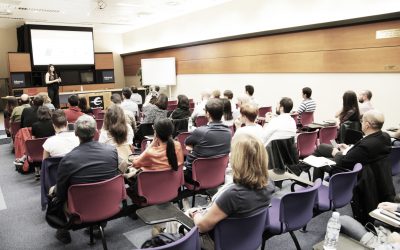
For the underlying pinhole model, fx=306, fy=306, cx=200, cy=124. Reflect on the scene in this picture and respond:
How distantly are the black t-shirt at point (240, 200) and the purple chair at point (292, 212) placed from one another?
361 mm

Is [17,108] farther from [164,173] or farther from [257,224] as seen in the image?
[257,224]

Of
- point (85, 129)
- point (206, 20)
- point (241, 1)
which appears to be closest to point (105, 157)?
point (85, 129)

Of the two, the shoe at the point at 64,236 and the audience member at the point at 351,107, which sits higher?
the audience member at the point at 351,107

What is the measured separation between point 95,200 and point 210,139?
4.45 ft

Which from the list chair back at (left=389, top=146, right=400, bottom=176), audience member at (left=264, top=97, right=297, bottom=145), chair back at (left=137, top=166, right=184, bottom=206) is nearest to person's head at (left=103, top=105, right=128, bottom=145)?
chair back at (left=137, top=166, right=184, bottom=206)

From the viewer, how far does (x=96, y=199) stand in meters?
2.60

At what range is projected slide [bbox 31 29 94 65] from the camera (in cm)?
1276

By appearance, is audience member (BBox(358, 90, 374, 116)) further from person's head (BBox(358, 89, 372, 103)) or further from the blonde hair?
the blonde hair

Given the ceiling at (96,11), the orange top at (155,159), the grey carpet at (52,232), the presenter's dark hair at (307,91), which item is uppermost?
the ceiling at (96,11)

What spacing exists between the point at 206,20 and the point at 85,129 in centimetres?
870

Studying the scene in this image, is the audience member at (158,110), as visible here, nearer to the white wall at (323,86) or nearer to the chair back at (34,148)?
the chair back at (34,148)

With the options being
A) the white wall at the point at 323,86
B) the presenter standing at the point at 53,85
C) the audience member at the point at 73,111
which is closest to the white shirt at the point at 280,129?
the white wall at the point at 323,86

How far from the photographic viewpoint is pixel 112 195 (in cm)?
269

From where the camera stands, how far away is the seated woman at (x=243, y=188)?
1.87 metres
